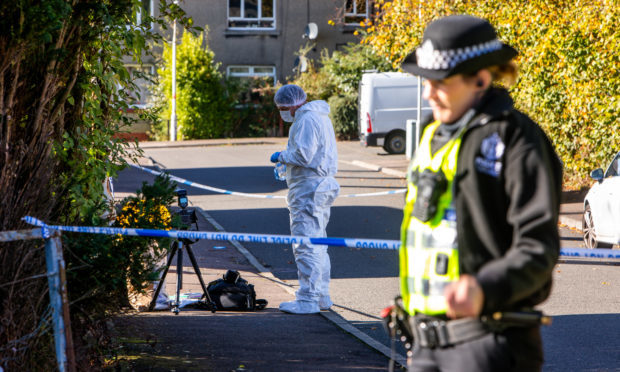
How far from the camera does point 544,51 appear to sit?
1520cm

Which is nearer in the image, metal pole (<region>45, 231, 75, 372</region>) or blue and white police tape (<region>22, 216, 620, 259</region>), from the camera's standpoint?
metal pole (<region>45, 231, 75, 372</region>)

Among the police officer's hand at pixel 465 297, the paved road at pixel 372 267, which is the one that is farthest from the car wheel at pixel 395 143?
the police officer's hand at pixel 465 297

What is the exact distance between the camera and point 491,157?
7.70ft

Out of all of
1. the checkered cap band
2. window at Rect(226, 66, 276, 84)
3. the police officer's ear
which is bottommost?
the police officer's ear

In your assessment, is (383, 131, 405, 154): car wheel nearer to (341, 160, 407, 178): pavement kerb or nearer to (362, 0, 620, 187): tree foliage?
(341, 160, 407, 178): pavement kerb

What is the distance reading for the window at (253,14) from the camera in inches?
1543

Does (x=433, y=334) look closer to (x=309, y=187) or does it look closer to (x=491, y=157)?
(x=491, y=157)

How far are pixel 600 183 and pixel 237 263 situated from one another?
16.7ft

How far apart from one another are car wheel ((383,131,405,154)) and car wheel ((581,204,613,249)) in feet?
50.3

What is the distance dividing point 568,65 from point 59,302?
12.8 metres

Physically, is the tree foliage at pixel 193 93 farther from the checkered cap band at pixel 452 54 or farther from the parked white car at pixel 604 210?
the checkered cap band at pixel 452 54

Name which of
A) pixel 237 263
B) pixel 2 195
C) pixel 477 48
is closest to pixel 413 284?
pixel 477 48

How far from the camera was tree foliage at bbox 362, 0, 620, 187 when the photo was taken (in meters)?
13.9

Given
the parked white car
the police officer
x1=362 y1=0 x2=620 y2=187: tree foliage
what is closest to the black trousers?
the police officer
